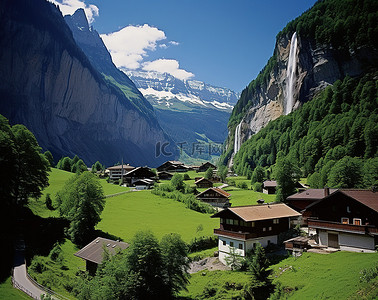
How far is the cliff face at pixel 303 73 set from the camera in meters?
123

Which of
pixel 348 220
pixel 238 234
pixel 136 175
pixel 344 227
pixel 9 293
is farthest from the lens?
pixel 136 175

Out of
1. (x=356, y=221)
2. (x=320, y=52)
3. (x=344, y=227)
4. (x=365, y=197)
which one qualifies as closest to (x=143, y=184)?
(x=356, y=221)

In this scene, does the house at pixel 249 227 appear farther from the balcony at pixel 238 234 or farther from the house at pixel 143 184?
the house at pixel 143 184

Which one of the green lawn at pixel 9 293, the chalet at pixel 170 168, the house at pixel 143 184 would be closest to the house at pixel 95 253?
the green lawn at pixel 9 293

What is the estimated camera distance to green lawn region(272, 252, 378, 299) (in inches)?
887

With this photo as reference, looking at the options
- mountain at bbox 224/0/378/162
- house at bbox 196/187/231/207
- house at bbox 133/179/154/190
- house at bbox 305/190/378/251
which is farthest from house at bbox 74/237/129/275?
mountain at bbox 224/0/378/162

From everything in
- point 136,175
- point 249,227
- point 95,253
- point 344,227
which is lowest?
point 95,253

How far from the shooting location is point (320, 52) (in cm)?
13562

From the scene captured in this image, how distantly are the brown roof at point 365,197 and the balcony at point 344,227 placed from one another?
2471mm

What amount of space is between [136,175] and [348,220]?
3246 inches

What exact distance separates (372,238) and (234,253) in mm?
14633

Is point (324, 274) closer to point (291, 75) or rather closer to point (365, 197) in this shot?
point (365, 197)

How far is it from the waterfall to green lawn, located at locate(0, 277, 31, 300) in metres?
140

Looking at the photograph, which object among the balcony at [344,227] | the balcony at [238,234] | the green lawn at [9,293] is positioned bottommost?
the green lawn at [9,293]
